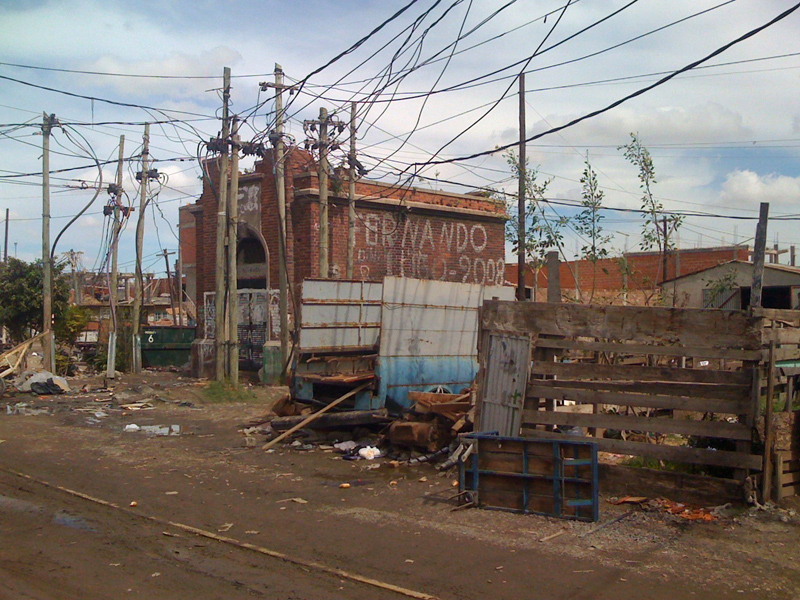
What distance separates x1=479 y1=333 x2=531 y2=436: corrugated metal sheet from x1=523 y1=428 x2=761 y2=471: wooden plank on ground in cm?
115

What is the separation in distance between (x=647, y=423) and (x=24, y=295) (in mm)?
24080

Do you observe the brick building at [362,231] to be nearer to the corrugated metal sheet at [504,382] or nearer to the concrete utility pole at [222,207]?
the concrete utility pole at [222,207]

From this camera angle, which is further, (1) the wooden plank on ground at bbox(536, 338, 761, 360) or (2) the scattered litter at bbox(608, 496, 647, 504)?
(2) the scattered litter at bbox(608, 496, 647, 504)

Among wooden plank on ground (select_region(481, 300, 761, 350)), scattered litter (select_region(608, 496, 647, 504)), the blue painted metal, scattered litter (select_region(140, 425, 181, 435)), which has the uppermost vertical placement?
wooden plank on ground (select_region(481, 300, 761, 350))

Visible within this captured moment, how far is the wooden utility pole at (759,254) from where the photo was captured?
24.2ft

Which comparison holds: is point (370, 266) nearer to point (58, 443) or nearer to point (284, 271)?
point (284, 271)

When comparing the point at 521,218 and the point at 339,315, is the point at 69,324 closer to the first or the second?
the point at 339,315

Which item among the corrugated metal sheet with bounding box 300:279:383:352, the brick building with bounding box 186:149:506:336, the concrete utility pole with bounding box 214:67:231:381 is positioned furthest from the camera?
the brick building with bounding box 186:149:506:336

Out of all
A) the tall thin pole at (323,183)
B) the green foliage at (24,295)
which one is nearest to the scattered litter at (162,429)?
the tall thin pole at (323,183)

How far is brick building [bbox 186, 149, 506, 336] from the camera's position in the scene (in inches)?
827

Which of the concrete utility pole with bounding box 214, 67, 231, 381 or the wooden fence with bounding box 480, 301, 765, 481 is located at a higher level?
the concrete utility pole with bounding box 214, 67, 231, 381

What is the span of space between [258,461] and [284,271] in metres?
8.50

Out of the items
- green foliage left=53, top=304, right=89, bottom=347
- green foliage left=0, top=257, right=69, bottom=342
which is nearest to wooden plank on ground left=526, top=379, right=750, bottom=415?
green foliage left=0, top=257, right=69, bottom=342

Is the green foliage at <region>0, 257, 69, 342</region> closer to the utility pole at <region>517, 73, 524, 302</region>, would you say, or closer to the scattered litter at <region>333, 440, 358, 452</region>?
the utility pole at <region>517, 73, 524, 302</region>
